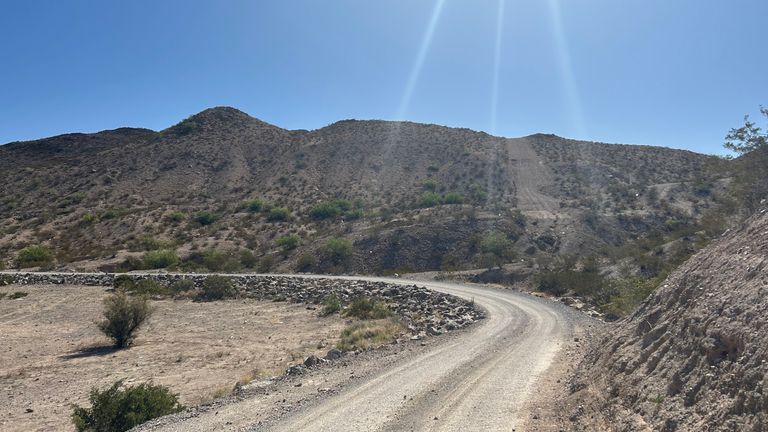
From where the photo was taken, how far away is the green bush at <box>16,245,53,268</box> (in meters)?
53.5

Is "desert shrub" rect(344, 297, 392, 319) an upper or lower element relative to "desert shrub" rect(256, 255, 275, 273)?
lower

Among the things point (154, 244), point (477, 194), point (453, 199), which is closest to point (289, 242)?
point (154, 244)

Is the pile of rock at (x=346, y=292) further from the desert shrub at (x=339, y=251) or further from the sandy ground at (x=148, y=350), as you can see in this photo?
the desert shrub at (x=339, y=251)

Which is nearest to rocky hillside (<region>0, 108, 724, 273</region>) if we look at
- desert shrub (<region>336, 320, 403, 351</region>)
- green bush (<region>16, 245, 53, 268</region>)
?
green bush (<region>16, 245, 53, 268</region>)

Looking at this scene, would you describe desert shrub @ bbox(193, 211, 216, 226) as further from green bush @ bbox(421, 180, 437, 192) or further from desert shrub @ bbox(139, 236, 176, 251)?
green bush @ bbox(421, 180, 437, 192)

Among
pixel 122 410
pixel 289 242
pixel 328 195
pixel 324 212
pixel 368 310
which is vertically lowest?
pixel 122 410

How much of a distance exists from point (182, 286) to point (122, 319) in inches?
610

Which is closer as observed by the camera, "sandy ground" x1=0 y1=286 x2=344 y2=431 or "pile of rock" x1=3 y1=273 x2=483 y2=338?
"sandy ground" x1=0 y1=286 x2=344 y2=431

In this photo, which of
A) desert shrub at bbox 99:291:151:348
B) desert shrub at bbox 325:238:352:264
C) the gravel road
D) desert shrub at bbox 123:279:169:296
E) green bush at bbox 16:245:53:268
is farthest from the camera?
green bush at bbox 16:245:53:268

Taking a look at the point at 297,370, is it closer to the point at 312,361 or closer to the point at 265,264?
the point at 312,361

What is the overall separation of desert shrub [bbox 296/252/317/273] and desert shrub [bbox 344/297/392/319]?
20.5 m

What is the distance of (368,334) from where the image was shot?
20734 mm

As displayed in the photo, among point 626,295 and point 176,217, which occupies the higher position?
point 176,217

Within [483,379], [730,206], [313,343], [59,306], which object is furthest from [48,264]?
[730,206]
